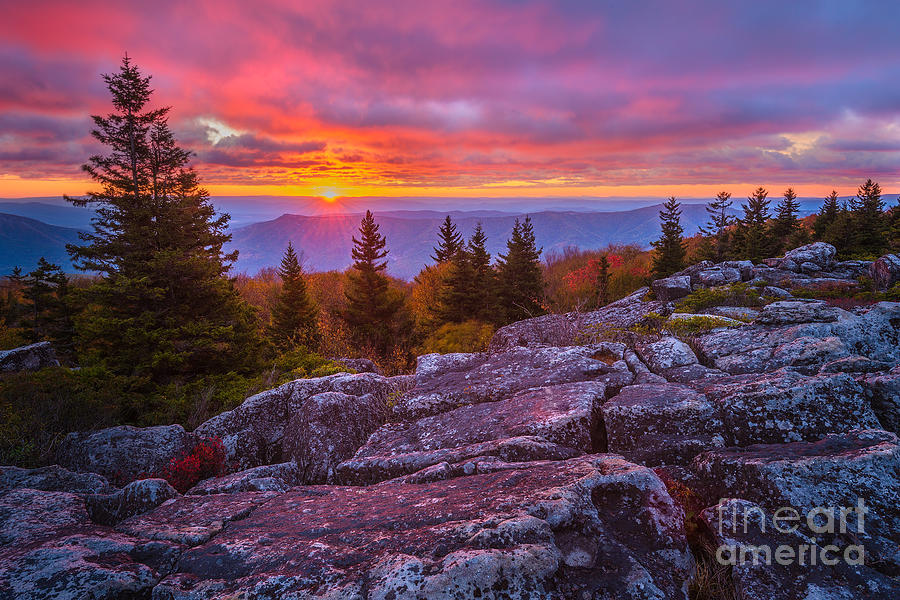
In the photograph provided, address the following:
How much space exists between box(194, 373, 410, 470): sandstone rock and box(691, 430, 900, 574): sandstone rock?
19.8 ft

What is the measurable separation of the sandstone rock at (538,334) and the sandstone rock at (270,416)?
14.3 ft

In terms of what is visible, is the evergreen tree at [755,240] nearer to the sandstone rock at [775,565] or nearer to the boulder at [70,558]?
the sandstone rock at [775,565]

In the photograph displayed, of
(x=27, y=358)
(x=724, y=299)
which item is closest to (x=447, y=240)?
(x=724, y=299)

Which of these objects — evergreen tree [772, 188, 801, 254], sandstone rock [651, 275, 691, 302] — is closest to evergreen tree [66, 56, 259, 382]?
sandstone rock [651, 275, 691, 302]

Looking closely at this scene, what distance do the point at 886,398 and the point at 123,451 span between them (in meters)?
12.5

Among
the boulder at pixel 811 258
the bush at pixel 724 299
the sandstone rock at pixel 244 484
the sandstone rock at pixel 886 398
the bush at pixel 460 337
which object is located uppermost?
the boulder at pixel 811 258

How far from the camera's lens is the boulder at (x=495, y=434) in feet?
16.0

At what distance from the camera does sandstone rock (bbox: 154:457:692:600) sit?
8.45ft

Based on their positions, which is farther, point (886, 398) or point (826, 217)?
point (826, 217)

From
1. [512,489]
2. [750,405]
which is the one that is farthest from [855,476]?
[512,489]

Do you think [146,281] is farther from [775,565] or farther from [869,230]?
[869,230]

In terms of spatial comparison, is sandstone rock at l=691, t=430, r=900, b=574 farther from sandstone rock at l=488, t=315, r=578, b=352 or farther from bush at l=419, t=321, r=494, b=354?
bush at l=419, t=321, r=494, b=354

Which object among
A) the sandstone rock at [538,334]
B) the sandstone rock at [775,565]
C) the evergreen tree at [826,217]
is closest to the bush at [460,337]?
the sandstone rock at [538,334]

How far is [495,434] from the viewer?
5391mm
